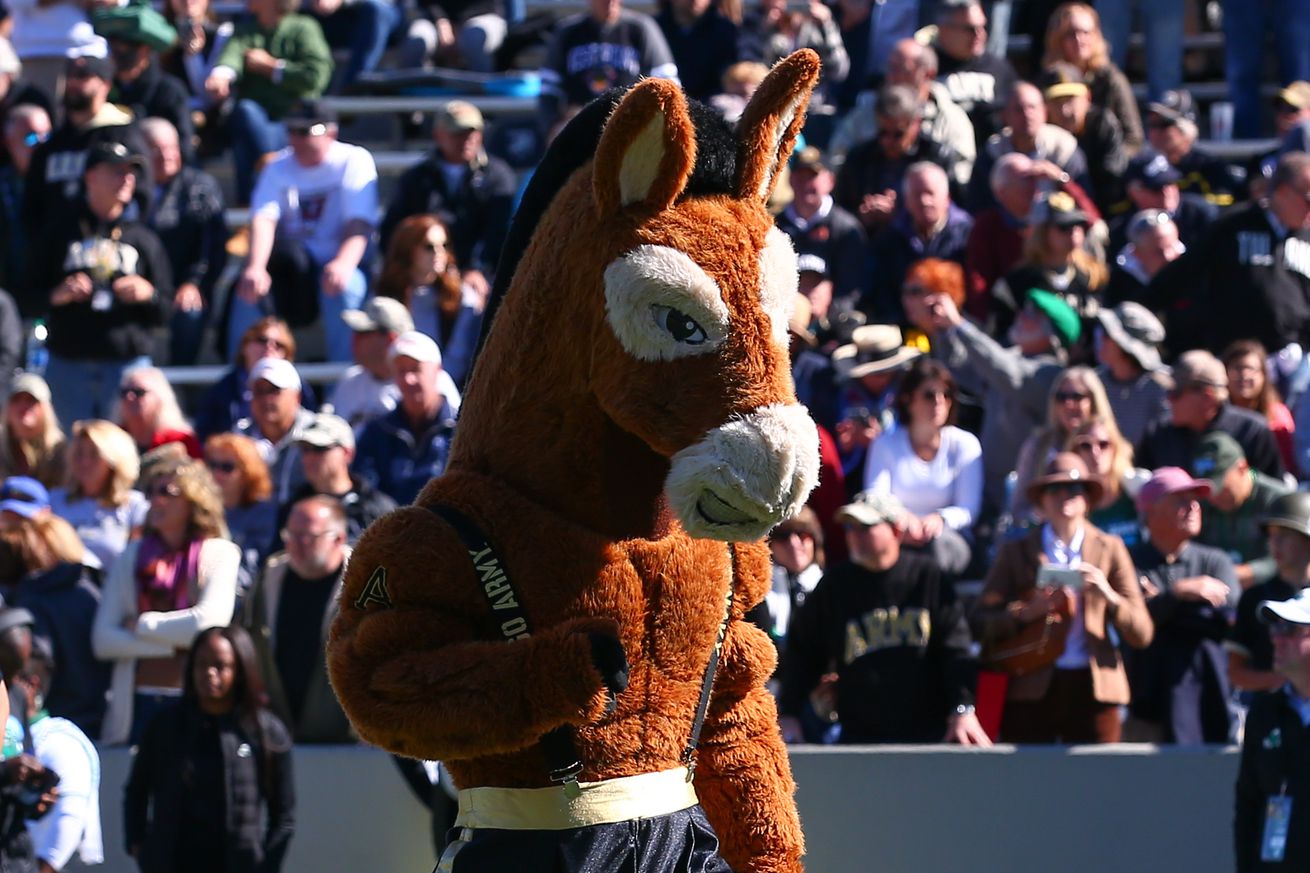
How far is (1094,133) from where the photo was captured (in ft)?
33.2

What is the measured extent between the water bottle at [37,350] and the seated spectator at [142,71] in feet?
4.48

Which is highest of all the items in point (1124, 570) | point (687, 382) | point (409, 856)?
point (687, 382)

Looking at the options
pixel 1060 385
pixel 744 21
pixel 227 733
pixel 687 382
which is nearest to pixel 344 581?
pixel 687 382

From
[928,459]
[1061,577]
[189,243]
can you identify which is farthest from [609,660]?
[189,243]

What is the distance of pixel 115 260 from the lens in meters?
9.90

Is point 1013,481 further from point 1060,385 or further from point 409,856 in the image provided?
point 409,856

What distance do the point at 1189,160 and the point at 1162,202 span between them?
628mm

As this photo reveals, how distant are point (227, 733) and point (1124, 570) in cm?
276

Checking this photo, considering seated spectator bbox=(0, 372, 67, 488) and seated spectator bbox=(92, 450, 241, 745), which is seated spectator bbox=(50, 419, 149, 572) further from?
seated spectator bbox=(92, 450, 241, 745)

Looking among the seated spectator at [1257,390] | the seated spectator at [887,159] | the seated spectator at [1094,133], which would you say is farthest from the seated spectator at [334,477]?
the seated spectator at [1094,133]

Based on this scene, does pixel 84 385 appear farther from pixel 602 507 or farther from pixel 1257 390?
pixel 602 507

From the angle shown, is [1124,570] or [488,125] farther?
[488,125]

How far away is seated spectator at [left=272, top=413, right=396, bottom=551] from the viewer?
772 cm

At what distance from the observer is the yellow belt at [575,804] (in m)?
3.57
